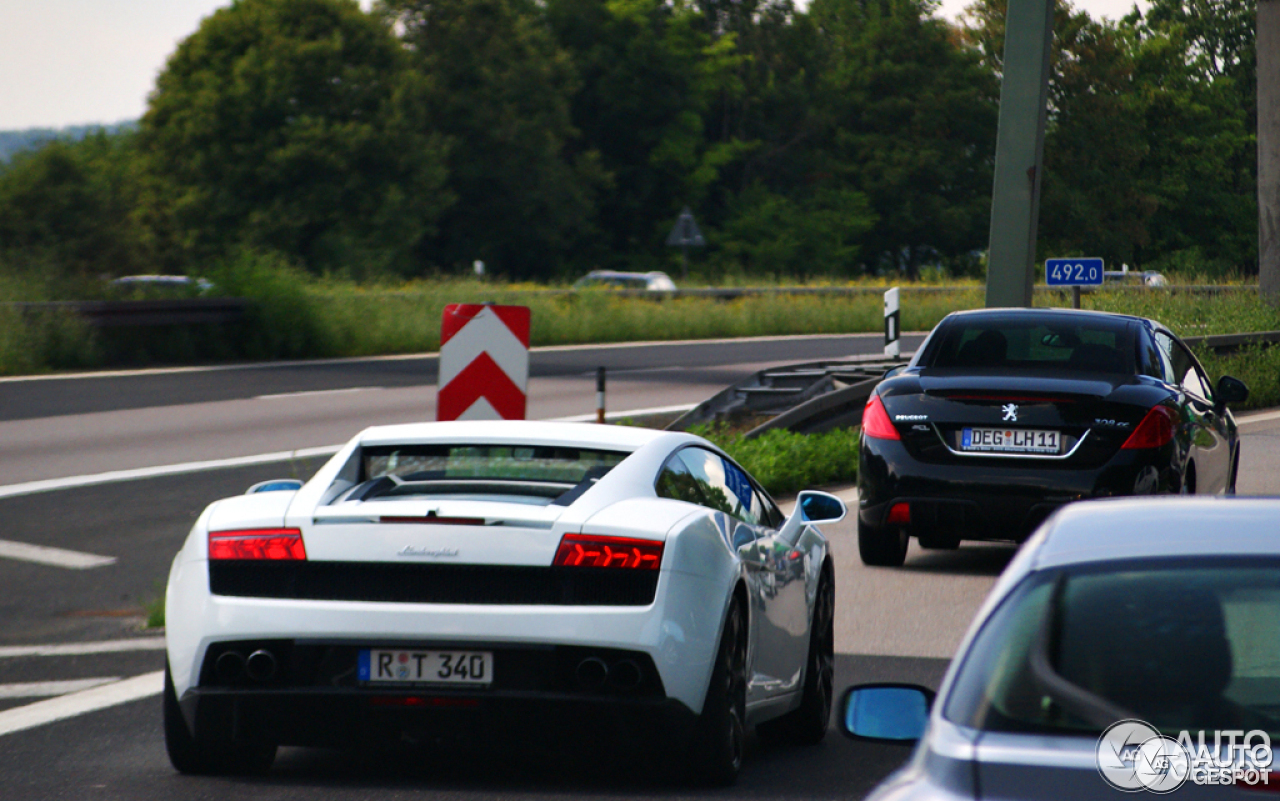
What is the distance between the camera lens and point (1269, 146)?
2680cm

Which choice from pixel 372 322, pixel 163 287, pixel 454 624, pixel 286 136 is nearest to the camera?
pixel 454 624

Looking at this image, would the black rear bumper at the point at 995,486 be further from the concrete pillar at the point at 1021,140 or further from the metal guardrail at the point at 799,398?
the concrete pillar at the point at 1021,140

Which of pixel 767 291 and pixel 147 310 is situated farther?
pixel 767 291

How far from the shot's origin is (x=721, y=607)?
5418 millimetres

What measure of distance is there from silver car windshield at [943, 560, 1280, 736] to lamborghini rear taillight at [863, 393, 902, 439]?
7.45 meters

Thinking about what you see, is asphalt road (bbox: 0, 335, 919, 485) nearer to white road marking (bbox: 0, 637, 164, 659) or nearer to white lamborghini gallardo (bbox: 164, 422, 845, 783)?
white road marking (bbox: 0, 637, 164, 659)

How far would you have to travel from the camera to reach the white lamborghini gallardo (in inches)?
203

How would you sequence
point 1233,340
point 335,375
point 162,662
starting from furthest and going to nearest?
point 335,375
point 1233,340
point 162,662

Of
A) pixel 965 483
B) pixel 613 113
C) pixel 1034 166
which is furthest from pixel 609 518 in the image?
pixel 613 113

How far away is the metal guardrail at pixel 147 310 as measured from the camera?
24.8 metres

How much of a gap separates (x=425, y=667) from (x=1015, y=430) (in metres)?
5.10

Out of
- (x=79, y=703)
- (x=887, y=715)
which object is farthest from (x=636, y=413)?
(x=887, y=715)

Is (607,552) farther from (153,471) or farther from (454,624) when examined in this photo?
(153,471)

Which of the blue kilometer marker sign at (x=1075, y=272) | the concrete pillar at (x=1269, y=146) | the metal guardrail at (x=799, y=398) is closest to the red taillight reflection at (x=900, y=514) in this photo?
the metal guardrail at (x=799, y=398)
